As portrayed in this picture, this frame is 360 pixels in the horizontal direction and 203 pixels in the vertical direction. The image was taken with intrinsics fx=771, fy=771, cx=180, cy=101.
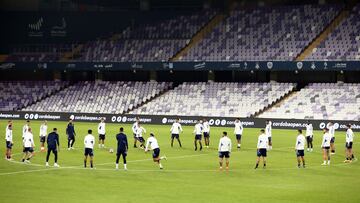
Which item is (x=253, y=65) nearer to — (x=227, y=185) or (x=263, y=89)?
(x=263, y=89)

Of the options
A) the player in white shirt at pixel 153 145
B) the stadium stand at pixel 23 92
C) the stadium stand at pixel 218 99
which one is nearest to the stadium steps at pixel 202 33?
the stadium stand at pixel 218 99

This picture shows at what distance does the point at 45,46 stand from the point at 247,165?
6408 centimetres

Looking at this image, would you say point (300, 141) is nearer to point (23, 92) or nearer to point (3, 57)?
point (23, 92)

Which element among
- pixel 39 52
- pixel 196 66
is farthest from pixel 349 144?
pixel 39 52

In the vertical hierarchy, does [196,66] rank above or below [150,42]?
below

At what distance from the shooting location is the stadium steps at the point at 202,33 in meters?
Result: 95.8

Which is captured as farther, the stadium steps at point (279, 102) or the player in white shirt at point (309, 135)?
the stadium steps at point (279, 102)

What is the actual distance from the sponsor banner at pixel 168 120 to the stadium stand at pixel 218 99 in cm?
462

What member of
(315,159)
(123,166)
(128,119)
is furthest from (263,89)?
(123,166)

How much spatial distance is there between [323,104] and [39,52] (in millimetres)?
41476

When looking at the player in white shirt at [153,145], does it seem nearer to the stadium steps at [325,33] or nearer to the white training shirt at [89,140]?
the white training shirt at [89,140]

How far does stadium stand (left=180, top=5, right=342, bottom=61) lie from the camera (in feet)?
292

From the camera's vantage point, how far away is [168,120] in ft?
266

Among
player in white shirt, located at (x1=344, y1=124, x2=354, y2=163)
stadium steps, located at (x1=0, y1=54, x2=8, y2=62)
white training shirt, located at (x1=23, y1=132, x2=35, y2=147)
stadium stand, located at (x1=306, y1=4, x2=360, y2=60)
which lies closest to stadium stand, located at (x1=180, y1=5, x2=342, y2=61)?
stadium stand, located at (x1=306, y1=4, x2=360, y2=60)
